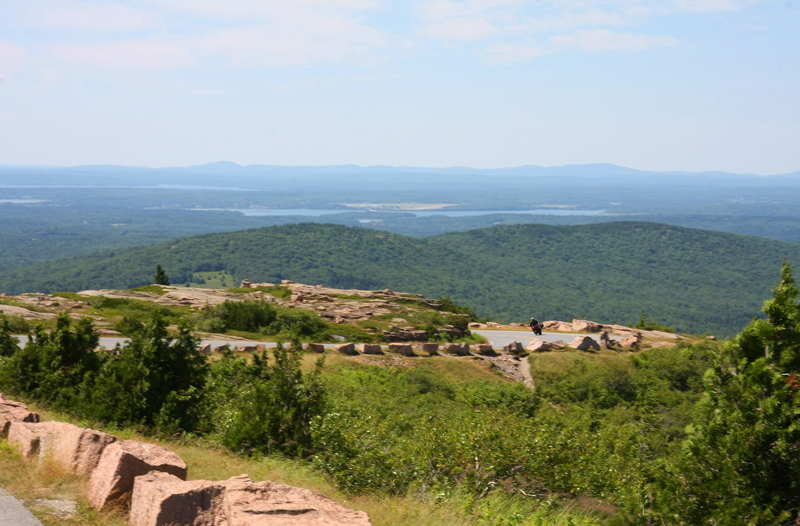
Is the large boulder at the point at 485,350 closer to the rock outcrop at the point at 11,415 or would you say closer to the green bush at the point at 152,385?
the green bush at the point at 152,385

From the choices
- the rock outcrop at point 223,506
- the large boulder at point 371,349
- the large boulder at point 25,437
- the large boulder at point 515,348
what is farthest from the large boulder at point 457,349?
the rock outcrop at point 223,506

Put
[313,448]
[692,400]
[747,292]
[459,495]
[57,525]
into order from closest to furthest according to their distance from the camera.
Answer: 1. [57,525]
2. [459,495]
3. [313,448]
4. [692,400]
5. [747,292]

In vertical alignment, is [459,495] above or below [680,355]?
above

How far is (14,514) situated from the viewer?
7211mm

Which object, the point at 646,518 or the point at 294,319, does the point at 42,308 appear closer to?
the point at 294,319

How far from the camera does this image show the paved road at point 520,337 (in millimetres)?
40088

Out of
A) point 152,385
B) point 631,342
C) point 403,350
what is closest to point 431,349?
point 403,350

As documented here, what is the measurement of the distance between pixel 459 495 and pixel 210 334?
26.4 m

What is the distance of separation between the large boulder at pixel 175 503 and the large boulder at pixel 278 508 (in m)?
0.15

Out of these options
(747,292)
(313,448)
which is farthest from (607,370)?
(747,292)

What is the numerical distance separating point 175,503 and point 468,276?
171 metres

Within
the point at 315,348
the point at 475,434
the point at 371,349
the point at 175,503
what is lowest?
the point at 371,349

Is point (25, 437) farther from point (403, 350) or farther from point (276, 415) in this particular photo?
point (403, 350)

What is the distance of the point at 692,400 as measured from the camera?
29141 mm
